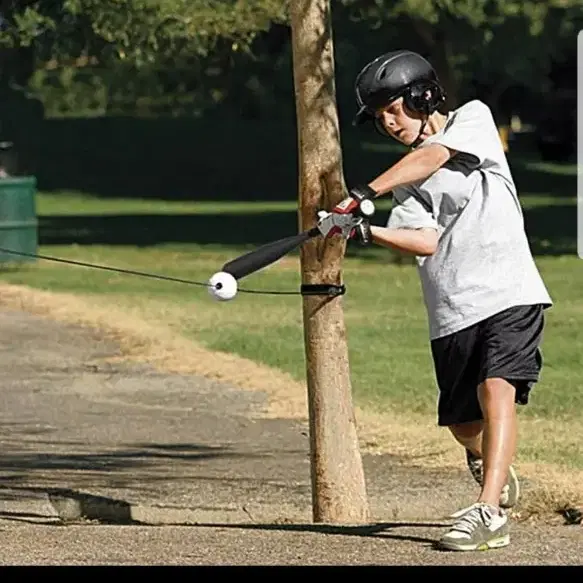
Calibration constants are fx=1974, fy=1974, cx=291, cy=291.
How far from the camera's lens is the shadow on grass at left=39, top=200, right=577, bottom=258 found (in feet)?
107

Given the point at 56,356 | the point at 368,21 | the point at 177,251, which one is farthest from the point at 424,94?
the point at 368,21

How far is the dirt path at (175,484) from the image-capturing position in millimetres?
7141

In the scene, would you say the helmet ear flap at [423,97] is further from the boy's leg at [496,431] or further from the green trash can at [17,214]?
the green trash can at [17,214]

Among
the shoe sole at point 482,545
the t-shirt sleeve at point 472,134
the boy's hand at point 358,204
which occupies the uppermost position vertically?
the t-shirt sleeve at point 472,134

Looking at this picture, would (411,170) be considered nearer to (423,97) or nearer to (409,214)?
(409,214)

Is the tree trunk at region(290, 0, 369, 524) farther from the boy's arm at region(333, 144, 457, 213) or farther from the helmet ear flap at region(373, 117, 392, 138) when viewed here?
the boy's arm at region(333, 144, 457, 213)

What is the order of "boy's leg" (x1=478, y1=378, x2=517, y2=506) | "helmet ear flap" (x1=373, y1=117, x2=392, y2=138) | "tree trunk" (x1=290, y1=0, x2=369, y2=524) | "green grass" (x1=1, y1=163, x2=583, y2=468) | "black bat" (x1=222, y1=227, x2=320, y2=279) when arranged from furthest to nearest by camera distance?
"green grass" (x1=1, y1=163, x2=583, y2=468)
"tree trunk" (x1=290, y1=0, x2=369, y2=524)
"helmet ear flap" (x1=373, y1=117, x2=392, y2=138)
"boy's leg" (x1=478, y1=378, x2=517, y2=506)
"black bat" (x1=222, y1=227, x2=320, y2=279)

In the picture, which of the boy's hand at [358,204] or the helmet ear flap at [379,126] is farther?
the helmet ear flap at [379,126]

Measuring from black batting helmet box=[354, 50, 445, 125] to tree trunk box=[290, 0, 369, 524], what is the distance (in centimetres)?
72

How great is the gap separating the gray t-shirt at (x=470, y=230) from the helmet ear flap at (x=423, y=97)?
0.45 ft

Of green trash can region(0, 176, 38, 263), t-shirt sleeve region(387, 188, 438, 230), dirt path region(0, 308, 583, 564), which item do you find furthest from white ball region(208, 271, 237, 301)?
green trash can region(0, 176, 38, 263)

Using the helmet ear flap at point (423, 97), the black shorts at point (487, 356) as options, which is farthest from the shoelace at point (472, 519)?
the helmet ear flap at point (423, 97)

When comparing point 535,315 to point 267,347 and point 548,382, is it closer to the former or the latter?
point 548,382

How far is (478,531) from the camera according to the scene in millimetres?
7062
